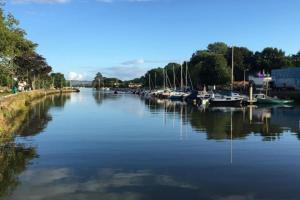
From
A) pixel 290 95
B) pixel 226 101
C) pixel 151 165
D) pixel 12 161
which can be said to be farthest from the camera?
pixel 290 95

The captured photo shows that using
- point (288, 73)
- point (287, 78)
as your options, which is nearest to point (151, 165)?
point (288, 73)

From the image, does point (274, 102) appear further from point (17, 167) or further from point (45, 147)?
point (17, 167)

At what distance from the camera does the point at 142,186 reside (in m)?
19.1

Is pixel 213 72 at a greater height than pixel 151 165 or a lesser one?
greater

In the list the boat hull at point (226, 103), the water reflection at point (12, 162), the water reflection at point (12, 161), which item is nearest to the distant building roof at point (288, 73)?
the boat hull at point (226, 103)

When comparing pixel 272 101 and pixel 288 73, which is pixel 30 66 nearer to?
pixel 288 73

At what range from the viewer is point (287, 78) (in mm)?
137875

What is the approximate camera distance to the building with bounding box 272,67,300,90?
429 ft

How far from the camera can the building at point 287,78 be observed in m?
131

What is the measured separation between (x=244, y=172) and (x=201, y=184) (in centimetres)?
341

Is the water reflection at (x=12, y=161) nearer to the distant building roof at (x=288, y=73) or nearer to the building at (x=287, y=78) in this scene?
the building at (x=287, y=78)

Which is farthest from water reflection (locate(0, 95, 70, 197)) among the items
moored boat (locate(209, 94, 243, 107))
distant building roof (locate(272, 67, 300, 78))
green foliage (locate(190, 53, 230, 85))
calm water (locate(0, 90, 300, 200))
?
green foliage (locate(190, 53, 230, 85))

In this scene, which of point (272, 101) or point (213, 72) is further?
point (213, 72)

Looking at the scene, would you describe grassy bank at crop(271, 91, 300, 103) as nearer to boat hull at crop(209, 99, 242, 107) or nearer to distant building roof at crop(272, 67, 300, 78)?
distant building roof at crop(272, 67, 300, 78)
